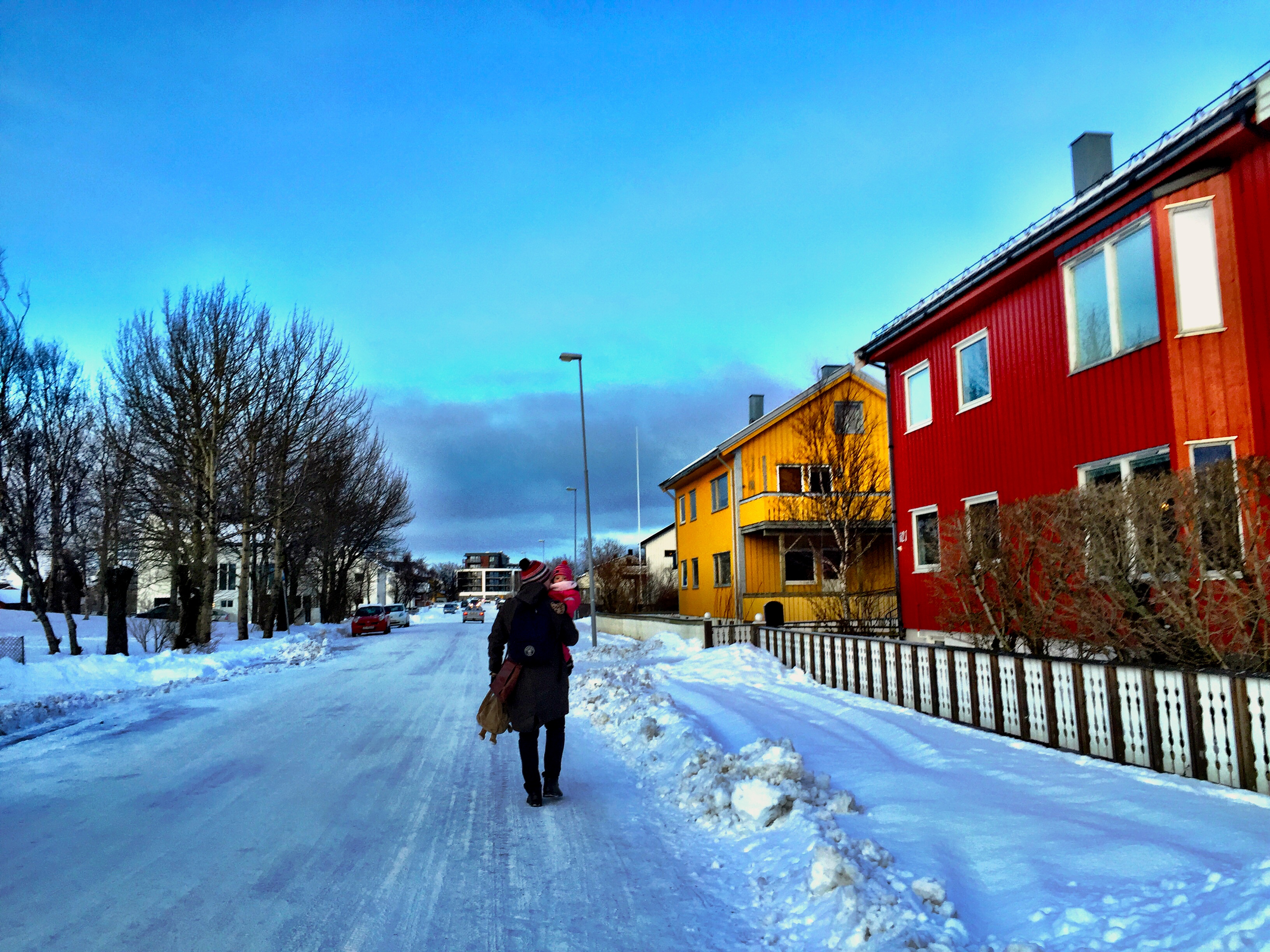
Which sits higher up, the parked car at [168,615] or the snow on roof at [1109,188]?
the snow on roof at [1109,188]

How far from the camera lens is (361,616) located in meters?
43.7

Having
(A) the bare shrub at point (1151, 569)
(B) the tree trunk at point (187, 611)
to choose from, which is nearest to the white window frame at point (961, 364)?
(A) the bare shrub at point (1151, 569)

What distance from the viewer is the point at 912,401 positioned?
1723 centimetres

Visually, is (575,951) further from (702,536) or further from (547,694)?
(702,536)

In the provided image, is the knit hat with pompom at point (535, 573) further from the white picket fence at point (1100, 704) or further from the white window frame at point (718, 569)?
the white window frame at point (718, 569)

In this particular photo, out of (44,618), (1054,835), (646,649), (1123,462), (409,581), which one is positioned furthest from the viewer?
(409,581)

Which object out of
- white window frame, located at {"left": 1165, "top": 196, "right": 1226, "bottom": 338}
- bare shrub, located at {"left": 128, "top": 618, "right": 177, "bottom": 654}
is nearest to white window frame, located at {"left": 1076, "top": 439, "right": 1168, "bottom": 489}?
white window frame, located at {"left": 1165, "top": 196, "right": 1226, "bottom": 338}

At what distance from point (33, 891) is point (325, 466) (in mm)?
30911

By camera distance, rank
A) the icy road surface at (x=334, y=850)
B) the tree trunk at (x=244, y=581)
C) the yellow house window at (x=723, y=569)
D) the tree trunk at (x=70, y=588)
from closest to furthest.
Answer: the icy road surface at (x=334, y=850), the tree trunk at (x=70, y=588), the tree trunk at (x=244, y=581), the yellow house window at (x=723, y=569)

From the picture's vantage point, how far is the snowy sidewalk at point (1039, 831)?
142 inches

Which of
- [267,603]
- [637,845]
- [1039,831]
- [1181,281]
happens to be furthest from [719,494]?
[1039,831]

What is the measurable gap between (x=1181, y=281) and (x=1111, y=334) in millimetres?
1237

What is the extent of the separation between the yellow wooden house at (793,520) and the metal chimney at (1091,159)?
Result: 960 cm

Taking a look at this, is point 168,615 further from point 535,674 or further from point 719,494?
point 535,674
